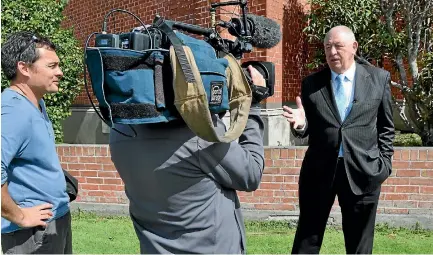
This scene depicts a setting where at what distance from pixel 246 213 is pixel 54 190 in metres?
3.46

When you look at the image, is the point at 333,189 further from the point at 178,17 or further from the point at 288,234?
the point at 178,17

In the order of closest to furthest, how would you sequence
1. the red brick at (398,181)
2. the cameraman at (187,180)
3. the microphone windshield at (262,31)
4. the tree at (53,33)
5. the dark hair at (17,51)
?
the cameraman at (187,180)
the microphone windshield at (262,31)
the dark hair at (17,51)
the red brick at (398,181)
the tree at (53,33)

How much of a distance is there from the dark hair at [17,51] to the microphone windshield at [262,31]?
3.90 ft

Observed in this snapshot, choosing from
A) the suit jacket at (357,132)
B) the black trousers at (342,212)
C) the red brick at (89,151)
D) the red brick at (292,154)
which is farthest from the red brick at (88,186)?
the suit jacket at (357,132)

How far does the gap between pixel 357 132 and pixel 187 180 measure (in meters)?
1.96

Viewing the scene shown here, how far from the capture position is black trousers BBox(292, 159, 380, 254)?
3643mm

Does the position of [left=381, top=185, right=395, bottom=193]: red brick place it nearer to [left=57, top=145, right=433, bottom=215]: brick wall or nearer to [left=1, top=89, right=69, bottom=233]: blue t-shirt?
[left=57, top=145, right=433, bottom=215]: brick wall

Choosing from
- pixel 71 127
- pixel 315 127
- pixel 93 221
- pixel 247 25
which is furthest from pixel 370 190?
pixel 71 127

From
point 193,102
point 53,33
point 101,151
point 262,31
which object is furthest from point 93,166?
point 193,102

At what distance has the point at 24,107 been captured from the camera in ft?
8.17

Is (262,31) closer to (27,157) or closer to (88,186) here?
(27,157)

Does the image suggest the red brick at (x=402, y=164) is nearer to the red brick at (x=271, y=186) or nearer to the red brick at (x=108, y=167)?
the red brick at (x=271, y=186)

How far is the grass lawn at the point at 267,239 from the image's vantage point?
4906 mm

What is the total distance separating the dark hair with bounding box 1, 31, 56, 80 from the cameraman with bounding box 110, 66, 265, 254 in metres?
0.81
